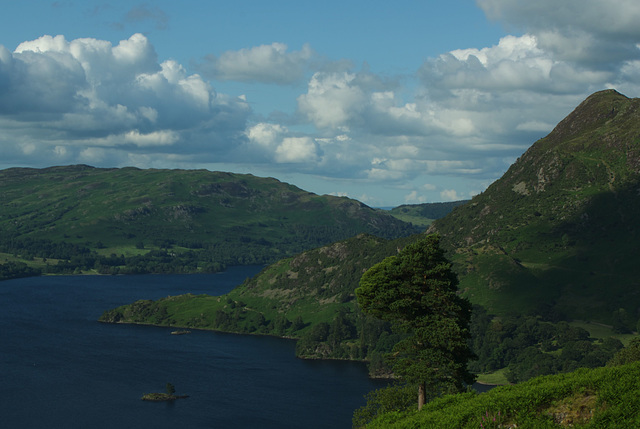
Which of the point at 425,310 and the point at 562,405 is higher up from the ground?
the point at 425,310

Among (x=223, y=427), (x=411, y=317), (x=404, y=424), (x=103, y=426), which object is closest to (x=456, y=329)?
Result: (x=411, y=317)

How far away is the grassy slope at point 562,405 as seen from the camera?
46.2m

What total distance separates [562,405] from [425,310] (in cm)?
2460

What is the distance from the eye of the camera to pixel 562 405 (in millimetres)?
49094

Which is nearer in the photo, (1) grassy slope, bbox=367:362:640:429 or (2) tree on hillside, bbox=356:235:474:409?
(1) grassy slope, bbox=367:362:640:429

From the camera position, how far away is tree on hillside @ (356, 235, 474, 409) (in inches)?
2785

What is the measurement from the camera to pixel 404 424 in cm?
5559

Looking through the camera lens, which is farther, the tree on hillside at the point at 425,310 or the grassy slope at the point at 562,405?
the tree on hillside at the point at 425,310

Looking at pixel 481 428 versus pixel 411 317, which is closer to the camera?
pixel 481 428

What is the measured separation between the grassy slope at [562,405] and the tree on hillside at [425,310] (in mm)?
16574

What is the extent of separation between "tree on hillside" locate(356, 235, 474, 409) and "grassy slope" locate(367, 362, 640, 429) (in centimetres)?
1657

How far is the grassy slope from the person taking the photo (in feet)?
152

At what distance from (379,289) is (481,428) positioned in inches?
966

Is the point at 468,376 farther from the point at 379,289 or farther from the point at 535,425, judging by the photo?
the point at 535,425
